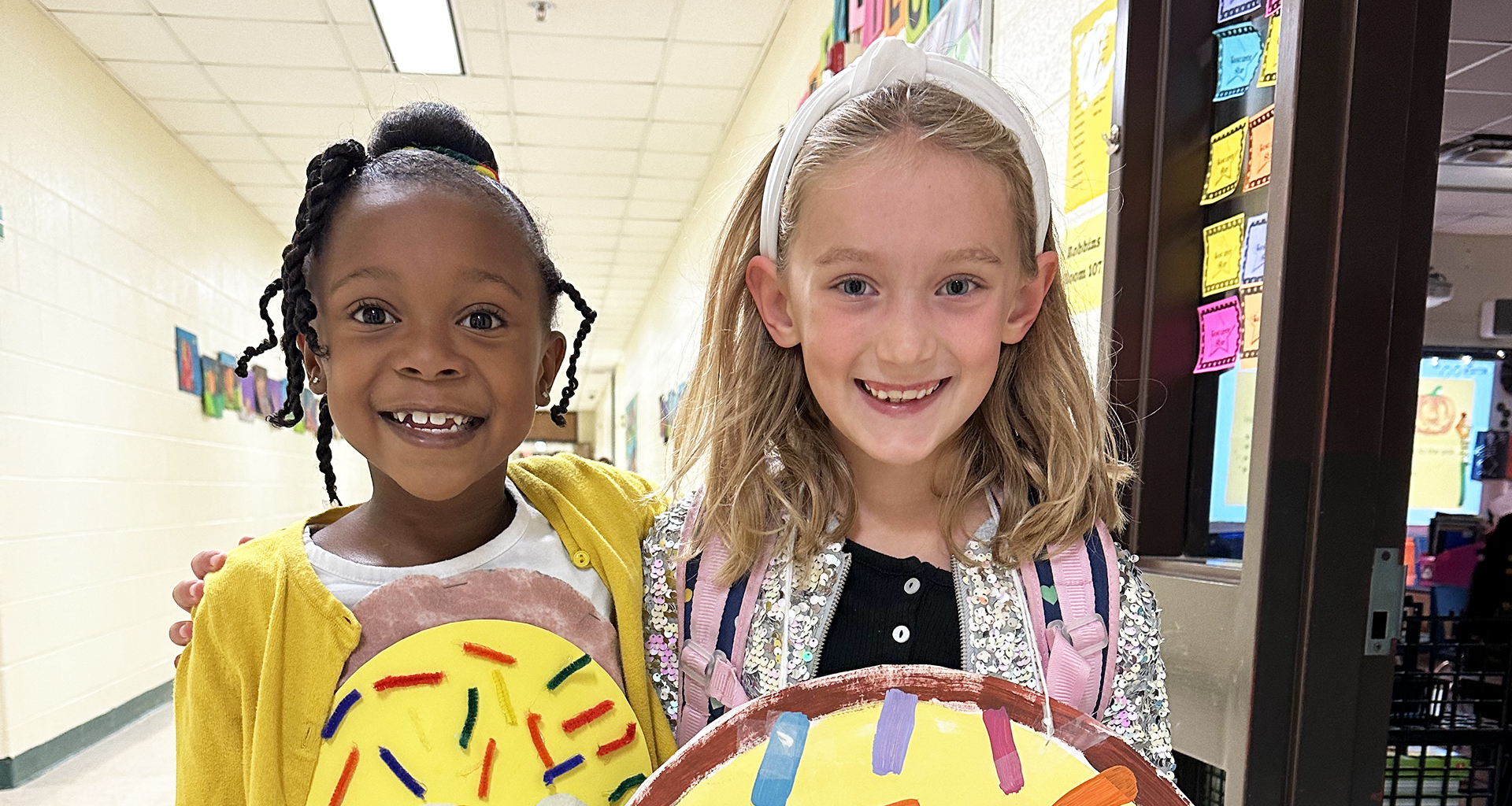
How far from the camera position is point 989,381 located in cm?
90

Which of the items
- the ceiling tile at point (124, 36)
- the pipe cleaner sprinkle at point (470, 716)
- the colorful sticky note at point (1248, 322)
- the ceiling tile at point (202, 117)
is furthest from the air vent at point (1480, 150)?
the ceiling tile at point (202, 117)

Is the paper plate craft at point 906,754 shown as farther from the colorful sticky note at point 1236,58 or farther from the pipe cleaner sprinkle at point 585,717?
the colorful sticky note at point 1236,58

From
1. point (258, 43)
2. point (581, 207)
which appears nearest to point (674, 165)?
point (581, 207)

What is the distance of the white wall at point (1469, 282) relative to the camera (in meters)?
5.20

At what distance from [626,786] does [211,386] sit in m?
5.74

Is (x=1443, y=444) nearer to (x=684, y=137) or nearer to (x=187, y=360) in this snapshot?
(x=684, y=137)

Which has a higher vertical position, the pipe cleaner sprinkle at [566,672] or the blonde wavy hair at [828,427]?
the blonde wavy hair at [828,427]

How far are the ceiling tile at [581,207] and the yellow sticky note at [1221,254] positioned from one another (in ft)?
17.6

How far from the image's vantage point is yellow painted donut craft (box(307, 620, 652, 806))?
2.82ft

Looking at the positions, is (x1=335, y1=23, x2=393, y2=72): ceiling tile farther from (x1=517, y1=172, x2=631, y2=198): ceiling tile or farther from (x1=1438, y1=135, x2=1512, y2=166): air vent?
(x1=1438, y1=135, x2=1512, y2=166): air vent

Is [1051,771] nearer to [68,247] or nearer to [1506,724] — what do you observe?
[1506,724]

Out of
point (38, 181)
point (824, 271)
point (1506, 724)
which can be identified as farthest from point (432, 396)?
point (38, 181)

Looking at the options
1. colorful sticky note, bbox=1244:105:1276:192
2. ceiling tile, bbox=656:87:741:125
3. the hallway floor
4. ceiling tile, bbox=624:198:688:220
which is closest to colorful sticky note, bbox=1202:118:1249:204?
colorful sticky note, bbox=1244:105:1276:192

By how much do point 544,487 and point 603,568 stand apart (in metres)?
0.13
